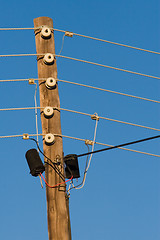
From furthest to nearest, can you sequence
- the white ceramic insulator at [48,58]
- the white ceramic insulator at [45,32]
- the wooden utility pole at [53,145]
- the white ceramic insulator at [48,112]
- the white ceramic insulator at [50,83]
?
the white ceramic insulator at [45,32]
the white ceramic insulator at [48,58]
the white ceramic insulator at [50,83]
the white ceramic insulator at [48,112]
the wooden utility pole at [53,145]

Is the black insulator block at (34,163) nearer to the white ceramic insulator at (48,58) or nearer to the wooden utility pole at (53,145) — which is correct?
the wooden utility pole at (53,145)

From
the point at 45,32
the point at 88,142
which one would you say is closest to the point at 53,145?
the point at 88,142

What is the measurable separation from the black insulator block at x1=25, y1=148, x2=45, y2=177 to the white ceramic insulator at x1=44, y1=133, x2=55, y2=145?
0.87ft

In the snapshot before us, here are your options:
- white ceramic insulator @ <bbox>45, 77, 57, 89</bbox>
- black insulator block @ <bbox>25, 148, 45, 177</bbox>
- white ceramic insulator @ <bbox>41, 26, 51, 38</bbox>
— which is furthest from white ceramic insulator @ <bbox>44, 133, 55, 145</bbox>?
white ceramic insulator @ <bbox>41, 26, 51, 38</bbox>

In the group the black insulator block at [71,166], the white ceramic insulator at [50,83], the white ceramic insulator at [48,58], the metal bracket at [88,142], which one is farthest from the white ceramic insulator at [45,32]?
the black insulator block at [71,166]

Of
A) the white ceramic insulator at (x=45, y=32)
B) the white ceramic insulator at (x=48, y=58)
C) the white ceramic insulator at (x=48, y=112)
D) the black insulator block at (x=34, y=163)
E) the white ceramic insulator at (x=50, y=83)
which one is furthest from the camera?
the white ceramic insulator at (x=45, y=32)

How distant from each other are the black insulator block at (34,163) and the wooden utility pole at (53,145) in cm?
10

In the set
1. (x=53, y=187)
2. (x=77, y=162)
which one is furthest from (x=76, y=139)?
(x=53, y=187)

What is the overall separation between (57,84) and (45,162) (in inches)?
49.1

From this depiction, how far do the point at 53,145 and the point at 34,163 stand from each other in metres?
0.38

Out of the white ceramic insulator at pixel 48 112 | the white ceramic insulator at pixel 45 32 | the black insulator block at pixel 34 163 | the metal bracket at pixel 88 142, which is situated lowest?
the black insulator block at pixel 34 163

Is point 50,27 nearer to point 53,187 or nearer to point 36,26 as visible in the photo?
point 36,26

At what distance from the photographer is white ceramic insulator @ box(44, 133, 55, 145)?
7672mm

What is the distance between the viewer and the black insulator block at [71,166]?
7870 millimetres
